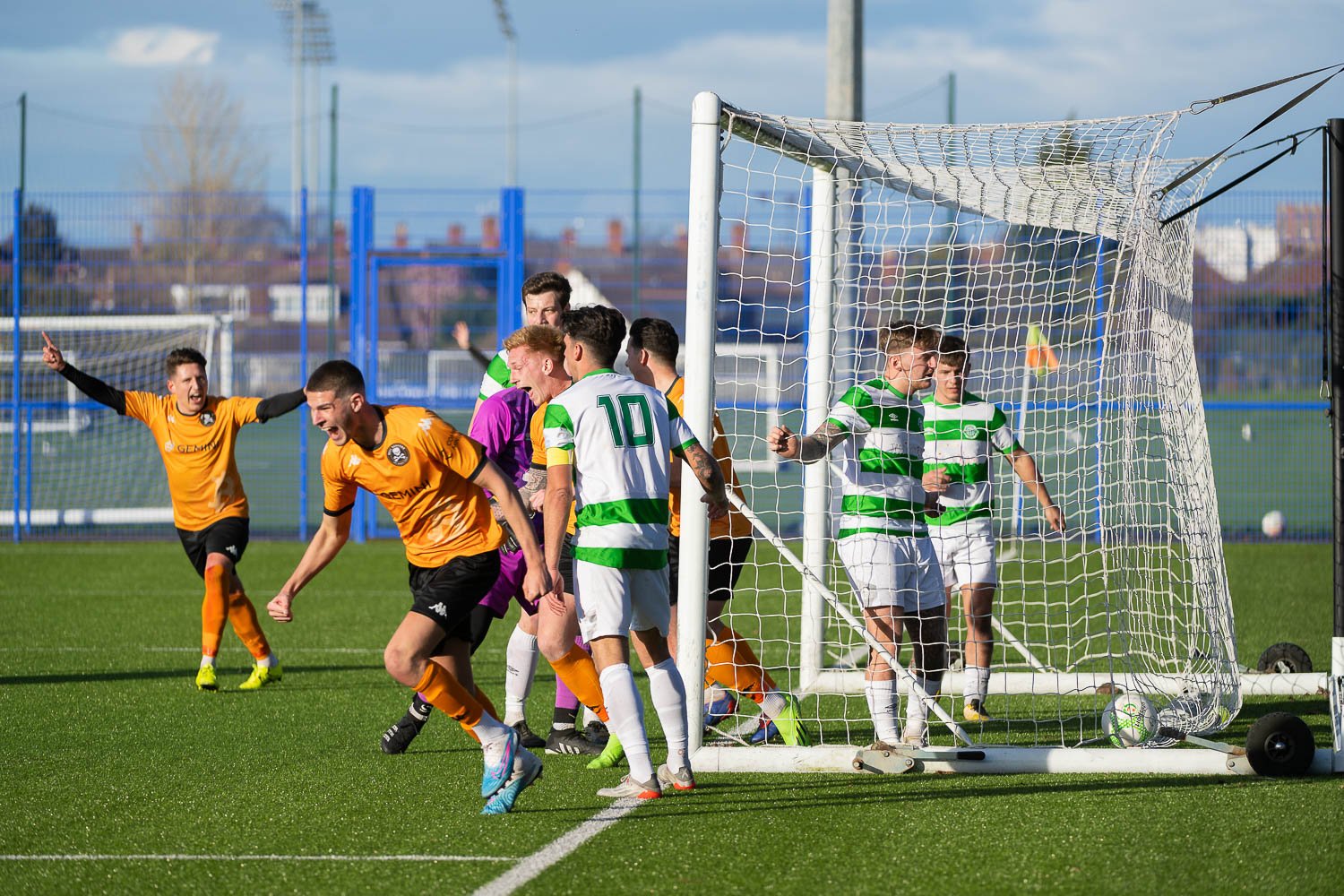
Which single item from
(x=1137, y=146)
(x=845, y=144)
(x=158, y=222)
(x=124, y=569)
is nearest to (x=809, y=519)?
(x=845, y=144)

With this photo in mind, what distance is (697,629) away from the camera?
18.5ft

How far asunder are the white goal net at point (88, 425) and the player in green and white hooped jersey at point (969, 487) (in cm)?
1184

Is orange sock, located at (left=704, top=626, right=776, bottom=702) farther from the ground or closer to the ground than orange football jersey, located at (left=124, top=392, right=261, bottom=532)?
closer to the ground

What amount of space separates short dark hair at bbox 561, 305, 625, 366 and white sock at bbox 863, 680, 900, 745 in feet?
6.14

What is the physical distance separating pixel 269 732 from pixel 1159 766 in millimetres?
3964

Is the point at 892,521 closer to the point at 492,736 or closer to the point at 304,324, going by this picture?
the point at 492,736

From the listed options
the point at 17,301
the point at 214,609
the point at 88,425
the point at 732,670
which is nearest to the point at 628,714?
the point at 732,670

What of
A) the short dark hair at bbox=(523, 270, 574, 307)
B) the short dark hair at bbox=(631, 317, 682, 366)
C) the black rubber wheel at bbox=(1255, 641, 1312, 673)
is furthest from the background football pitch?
the short dark hair at bbox=(523, 270, 574, 307)

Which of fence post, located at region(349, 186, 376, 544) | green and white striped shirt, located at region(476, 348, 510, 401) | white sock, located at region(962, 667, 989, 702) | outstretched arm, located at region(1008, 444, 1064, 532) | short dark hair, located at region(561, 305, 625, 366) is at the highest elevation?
fence post, located at region(349, 186, 376, 544)

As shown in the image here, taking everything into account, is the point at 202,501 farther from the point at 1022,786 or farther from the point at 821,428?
the point at 1022,786

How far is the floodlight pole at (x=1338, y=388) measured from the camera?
539 cm

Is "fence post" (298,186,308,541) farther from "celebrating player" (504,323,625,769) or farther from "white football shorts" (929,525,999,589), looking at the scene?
"celebrating player" (504,323,625,769)

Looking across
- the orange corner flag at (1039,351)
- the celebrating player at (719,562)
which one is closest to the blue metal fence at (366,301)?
the orange corner flag at (1039,351)

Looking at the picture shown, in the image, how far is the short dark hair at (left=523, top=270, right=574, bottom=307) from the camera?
6.33 m
